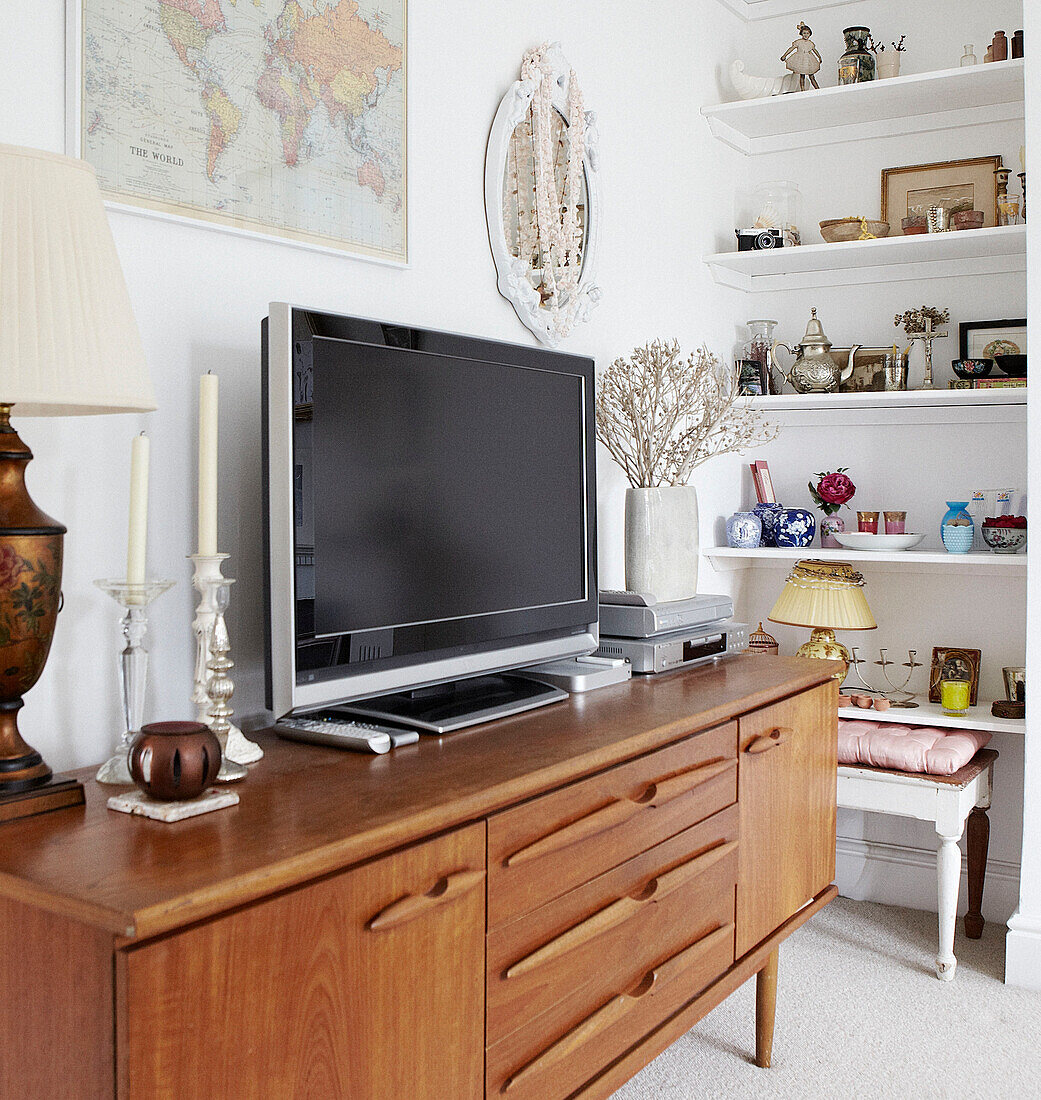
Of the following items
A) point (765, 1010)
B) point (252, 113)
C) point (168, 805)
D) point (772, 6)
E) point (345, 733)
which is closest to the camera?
point (168, 805)

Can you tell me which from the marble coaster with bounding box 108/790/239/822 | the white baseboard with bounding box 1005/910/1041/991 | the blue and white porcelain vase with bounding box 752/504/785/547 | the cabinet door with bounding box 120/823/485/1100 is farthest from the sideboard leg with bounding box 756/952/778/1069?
the marble coaster with bounding box 108/790/239/822

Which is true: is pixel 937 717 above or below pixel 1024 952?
above

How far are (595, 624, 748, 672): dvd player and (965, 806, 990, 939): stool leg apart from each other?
43.6 inches

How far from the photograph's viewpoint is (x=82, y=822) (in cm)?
117

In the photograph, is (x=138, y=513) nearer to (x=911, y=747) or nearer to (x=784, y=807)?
(x=784, y=807)

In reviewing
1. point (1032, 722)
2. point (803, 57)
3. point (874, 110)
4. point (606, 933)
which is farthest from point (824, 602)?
point (606, 933)

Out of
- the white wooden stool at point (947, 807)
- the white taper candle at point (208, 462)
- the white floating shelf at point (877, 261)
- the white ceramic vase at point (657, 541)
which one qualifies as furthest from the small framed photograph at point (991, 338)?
the white taper candle at point (208, 462)

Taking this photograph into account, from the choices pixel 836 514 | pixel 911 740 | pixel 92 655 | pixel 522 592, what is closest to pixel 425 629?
pixel 522 592

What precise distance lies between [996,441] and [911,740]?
94 cm

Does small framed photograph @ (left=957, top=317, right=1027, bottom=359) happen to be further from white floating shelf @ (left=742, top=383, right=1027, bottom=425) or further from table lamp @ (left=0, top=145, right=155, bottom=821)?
table lamp @ (left=0, top=145, right=155, bottom=821)

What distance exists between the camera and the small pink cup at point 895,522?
3191mm

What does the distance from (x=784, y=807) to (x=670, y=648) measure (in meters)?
Result: 0.39

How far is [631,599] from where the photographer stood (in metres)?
2.27

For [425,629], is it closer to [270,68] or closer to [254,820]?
[254,820]
